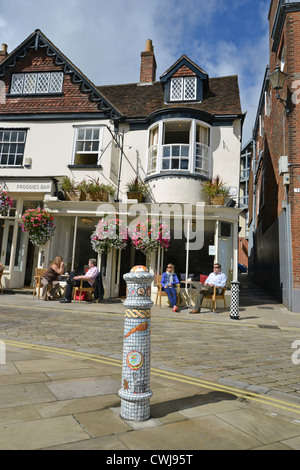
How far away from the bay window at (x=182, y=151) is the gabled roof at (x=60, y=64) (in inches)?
88.9

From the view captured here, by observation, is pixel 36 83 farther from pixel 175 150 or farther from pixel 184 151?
pixel 184 151

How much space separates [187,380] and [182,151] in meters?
11.0

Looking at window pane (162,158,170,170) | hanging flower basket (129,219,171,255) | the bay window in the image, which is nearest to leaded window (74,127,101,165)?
the bay window

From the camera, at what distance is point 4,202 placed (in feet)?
45.4

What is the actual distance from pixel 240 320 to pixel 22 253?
32.3 feet

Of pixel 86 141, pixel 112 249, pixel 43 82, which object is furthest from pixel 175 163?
pixel 43 82

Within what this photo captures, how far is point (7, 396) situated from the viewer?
314 cm

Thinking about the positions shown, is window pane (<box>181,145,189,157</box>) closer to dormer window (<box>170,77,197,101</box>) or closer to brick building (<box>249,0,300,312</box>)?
dormer window (<box>170,77,197,101</box>)

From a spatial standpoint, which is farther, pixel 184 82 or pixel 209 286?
pixel 184 82

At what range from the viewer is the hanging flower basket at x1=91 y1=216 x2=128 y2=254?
12453 mm

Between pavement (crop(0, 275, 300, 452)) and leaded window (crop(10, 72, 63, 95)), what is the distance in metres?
11.9

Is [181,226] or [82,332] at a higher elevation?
[181,226]

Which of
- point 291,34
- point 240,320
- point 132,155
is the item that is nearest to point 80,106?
point 132,155
